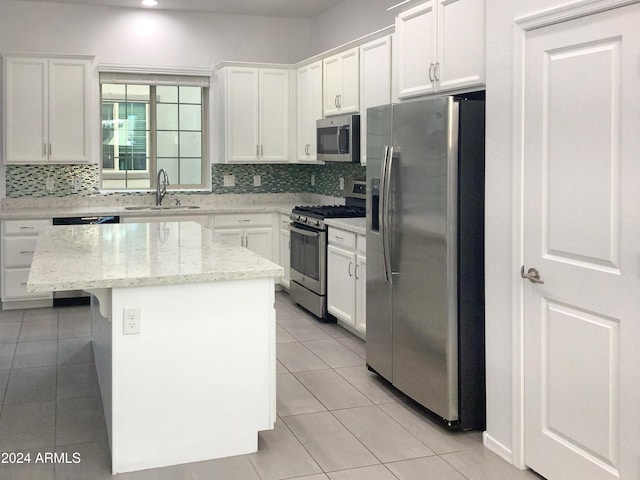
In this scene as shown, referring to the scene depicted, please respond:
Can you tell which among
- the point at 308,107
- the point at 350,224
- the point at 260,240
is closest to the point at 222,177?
the point at 260,240

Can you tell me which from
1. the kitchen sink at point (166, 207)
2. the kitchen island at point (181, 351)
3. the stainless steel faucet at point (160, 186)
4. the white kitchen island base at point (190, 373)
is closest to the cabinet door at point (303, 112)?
the kitchen sink at point (166, 207)

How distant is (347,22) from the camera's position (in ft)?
21.7

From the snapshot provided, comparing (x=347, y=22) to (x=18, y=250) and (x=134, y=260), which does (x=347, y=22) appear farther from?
(x=134, y=260)

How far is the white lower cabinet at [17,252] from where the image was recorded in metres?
6.21

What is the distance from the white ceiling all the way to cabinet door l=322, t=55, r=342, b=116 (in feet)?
3.10

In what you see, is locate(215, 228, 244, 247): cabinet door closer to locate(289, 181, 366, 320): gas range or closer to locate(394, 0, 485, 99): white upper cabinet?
locate(289, 181, 366, 320): gas range

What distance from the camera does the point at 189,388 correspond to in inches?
123

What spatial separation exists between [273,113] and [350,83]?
157cm

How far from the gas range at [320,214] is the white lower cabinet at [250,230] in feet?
2.20

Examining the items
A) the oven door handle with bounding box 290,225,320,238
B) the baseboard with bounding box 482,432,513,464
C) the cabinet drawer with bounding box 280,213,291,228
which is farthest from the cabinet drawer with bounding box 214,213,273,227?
the baseboard with bounding box 482,432,513,464

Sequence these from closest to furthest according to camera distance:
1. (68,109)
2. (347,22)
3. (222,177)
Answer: (68,109) → (347,22) → (222,177)

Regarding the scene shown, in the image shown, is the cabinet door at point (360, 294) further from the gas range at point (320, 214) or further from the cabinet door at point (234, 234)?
the cabinet door at point (234, 234)

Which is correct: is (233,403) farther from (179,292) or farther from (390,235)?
(390,235)

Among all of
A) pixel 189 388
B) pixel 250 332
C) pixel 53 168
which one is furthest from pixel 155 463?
pixel 53 168
